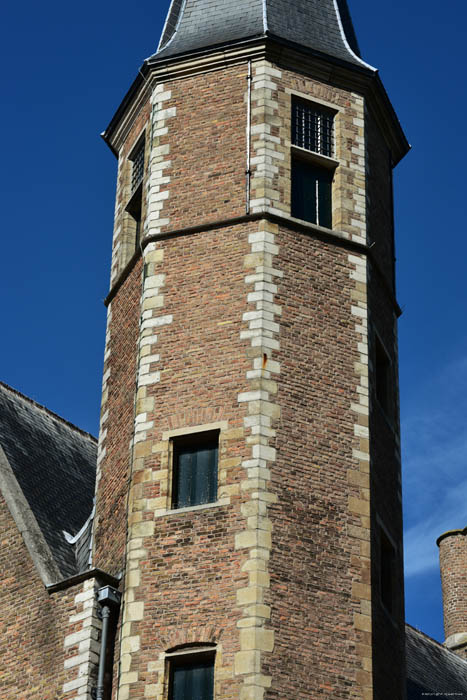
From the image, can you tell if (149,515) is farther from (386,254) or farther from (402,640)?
(386,254)

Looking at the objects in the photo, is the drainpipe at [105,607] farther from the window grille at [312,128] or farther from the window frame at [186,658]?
the window grille at [312,128]

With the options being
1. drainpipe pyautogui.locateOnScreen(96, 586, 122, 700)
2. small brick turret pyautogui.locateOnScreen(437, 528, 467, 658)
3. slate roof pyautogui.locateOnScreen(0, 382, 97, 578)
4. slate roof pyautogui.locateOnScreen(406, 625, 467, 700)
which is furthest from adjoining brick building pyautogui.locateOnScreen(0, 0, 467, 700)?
small brick turret pyautogui.locateOnScreen(437, 528, 467, 658)

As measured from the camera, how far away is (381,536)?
2456 cm

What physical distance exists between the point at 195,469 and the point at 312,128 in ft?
23.1

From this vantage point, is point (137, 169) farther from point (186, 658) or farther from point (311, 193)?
point (186, 658)

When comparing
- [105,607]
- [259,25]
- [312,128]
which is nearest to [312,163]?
[312,128]

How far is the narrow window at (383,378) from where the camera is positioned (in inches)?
1047

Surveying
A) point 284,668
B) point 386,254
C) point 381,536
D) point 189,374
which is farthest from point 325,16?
point 284,668

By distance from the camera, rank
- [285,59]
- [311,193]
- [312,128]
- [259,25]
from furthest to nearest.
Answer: [259,25], [285,59], [312,128], [311,193]

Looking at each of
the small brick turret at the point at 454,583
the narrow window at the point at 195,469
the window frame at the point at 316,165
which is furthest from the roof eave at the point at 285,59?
the small brick turret at the point at 454,583

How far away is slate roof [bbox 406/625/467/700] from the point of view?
34438 mm

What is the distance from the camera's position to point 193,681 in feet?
71.8

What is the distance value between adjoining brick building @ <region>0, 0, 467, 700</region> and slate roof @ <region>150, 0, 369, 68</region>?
0.07 metres

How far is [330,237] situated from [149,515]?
19.3 feet
